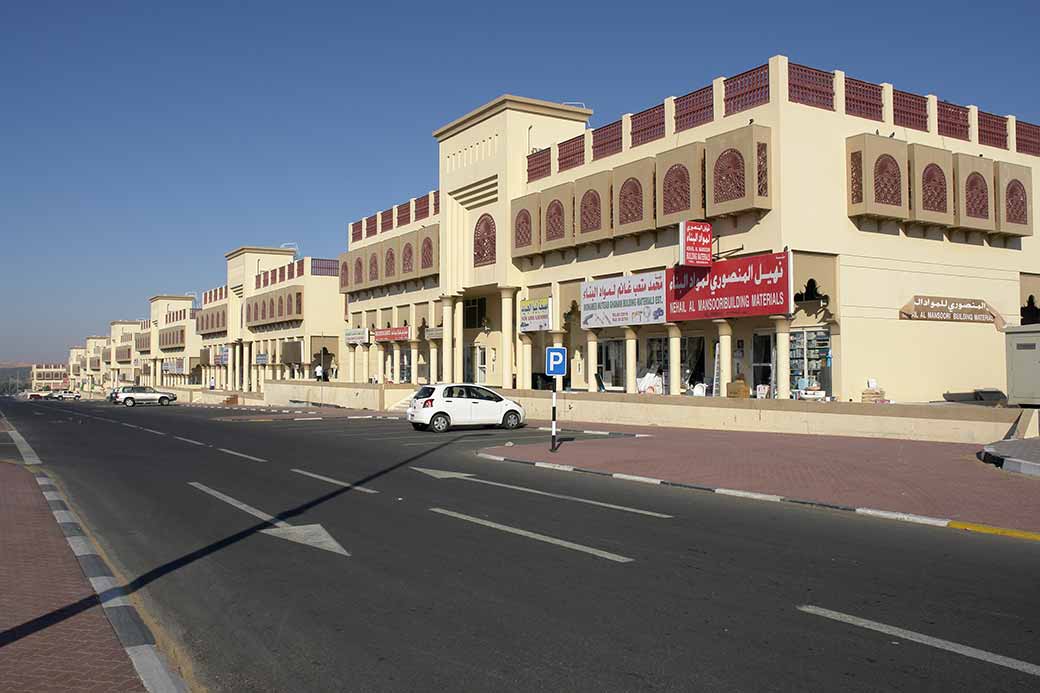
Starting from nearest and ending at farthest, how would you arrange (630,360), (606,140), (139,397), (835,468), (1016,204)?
(835,468) < (1016,204) < (630,360) < (606,140) < (139,397)

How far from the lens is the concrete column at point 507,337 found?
40903mm

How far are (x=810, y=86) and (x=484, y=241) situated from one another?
19303 mm

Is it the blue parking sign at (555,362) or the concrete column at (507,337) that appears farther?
the concrete column at (507,337)

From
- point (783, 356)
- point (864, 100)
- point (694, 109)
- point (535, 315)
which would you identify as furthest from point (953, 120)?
point (535, 315)

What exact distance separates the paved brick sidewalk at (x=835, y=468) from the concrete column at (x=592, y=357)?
12.1 metres

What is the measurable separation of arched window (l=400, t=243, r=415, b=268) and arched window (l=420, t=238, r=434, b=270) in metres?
1.39

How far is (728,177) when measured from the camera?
27.9 m

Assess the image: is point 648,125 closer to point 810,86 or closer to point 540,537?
point 810,86

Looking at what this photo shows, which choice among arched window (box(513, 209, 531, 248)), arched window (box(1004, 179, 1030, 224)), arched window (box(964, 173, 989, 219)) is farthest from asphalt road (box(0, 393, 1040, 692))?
arched window (box(513, 209, 531, 248))

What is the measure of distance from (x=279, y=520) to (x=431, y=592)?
14.1 ft

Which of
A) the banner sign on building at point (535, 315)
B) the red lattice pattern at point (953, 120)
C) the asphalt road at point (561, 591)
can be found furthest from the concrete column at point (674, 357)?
the asphalt road at point (561, 591)

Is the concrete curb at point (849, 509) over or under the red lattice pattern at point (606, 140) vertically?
under

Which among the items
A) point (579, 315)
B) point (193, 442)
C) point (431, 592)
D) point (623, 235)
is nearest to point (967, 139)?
point (623, 235)

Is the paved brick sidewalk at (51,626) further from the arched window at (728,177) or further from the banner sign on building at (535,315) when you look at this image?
the banner sign on building at (535,315)
